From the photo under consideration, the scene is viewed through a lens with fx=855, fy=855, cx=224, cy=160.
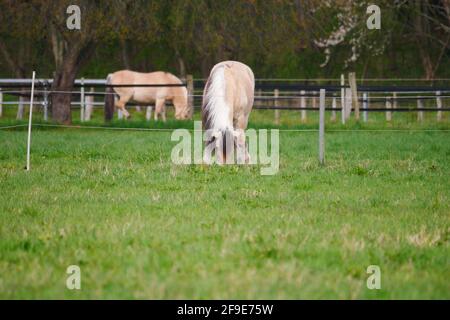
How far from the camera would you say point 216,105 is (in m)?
12.9

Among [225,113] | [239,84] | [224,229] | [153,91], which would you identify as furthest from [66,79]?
[224,229]

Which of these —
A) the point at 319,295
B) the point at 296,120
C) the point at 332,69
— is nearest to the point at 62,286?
the point at 319,295

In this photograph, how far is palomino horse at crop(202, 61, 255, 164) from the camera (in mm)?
12516

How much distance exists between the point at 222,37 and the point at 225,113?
467 inches

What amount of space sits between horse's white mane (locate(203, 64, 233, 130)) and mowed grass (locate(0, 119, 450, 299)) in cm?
80

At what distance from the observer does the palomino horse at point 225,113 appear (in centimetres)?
1252

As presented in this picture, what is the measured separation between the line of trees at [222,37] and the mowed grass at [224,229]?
10.6 metres

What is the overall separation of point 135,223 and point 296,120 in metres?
19.8

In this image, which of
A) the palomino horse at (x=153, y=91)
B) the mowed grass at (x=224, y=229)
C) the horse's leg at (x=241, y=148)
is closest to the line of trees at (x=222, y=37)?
the palomino horse at (x=153, y=91)

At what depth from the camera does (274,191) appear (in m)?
10.0

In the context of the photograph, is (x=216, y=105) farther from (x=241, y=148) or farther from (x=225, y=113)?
(x=241, y=148)

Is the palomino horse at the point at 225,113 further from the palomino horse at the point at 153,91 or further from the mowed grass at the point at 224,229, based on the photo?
the palomino horse at the point at 153,91

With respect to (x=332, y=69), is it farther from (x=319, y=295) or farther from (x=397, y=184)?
(x=319, y=295)
